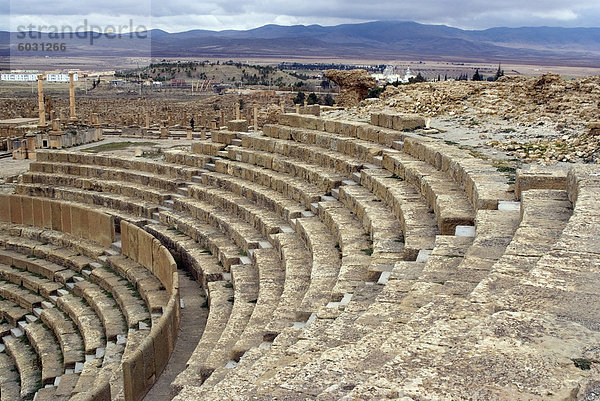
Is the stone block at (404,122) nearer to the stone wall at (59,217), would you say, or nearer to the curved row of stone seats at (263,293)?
the curved row of stone seats at (263,293)

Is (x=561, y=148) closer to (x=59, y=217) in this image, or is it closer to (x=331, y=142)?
(x=331, y=142)

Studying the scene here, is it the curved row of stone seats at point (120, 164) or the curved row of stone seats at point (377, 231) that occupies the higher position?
the curved row of stone seats at point (377, 231)

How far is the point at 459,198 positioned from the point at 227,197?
613 cm

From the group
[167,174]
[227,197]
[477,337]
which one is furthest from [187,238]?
[477,337]

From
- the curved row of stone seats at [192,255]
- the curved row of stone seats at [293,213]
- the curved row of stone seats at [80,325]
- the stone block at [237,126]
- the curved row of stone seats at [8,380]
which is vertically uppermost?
the stone block at [237,126]

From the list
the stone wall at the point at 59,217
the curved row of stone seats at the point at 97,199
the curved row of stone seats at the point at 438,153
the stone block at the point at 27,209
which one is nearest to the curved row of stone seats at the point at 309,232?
the curved row of stone seats at the point at 97,199

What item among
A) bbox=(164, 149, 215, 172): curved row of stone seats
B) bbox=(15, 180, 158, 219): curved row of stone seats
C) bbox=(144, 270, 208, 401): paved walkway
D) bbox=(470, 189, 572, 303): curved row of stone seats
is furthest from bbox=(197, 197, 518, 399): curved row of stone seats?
bbox=(164, 149, 215, 172): curved row of stone seats

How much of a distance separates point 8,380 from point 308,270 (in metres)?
5.36

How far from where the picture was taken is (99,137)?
2933cm

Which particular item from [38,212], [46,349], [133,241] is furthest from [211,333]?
[38,212]

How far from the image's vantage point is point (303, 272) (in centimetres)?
962

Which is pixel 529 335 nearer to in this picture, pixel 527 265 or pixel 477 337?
pixel 477 337

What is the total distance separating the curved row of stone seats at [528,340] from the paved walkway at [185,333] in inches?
172

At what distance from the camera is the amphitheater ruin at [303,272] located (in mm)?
4000
